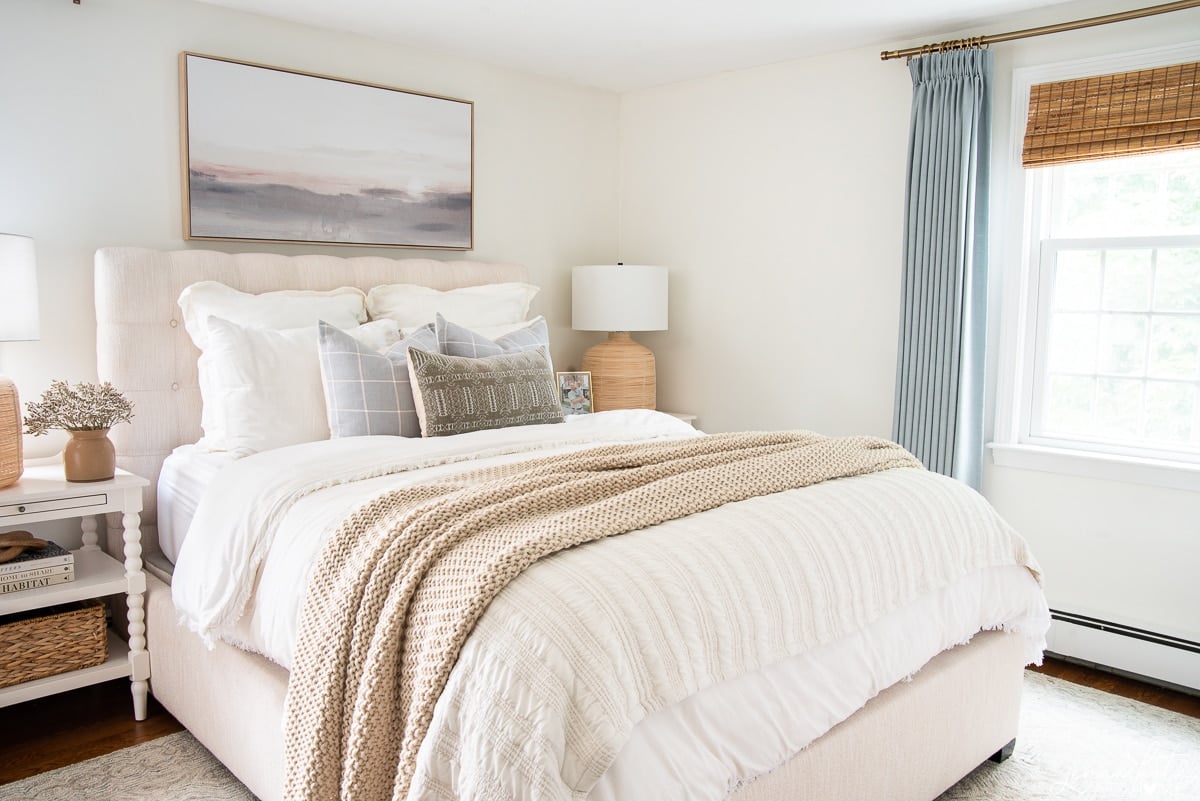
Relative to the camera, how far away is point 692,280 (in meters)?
4.54

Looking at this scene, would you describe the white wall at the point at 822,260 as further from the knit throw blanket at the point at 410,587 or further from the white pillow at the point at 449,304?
the knit throw blanket at the point at 410,587

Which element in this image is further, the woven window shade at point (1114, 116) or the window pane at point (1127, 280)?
the window pane at point (1127, 280)

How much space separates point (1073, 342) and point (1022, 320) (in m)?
0.20

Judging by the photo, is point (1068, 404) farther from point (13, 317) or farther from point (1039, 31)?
point (13, 317)

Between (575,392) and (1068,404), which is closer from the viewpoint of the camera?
(1068,404)

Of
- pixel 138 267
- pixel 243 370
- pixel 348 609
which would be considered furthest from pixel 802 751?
pixel 138 267

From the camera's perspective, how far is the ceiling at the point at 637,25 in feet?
10.8

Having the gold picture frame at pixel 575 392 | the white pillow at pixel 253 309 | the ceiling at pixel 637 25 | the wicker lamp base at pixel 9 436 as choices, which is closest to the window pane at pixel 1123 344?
the ceiling at pixel 637 25

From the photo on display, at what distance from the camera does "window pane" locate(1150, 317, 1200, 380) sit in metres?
3.12

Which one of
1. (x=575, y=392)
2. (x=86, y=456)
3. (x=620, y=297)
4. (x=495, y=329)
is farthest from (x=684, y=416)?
(x=86, y=456)

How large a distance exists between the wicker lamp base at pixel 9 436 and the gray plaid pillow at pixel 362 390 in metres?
0.85

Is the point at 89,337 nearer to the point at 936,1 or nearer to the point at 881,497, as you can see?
the point at 881,497

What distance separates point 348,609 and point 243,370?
134 centimetres

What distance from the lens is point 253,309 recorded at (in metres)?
3.05
